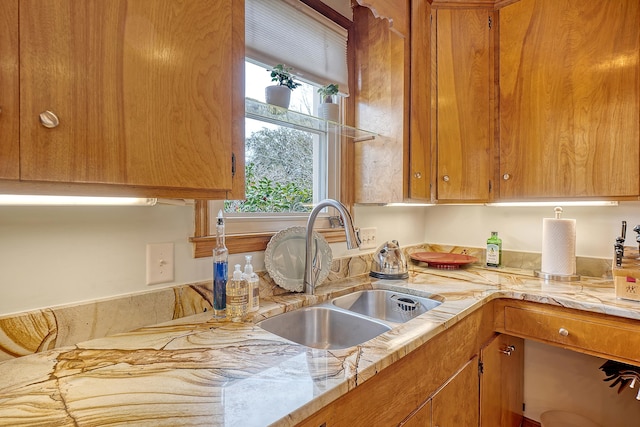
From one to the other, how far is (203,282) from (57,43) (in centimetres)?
76

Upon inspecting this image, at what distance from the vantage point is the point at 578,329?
127 centimetres

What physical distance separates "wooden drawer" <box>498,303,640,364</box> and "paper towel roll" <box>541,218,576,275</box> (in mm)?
358

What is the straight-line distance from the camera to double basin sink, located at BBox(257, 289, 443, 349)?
3.66ft

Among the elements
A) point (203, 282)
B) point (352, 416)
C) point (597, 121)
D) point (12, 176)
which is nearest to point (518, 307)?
point (597, 121)

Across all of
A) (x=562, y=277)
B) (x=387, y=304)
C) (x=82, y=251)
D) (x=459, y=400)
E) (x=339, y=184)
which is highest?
(x=339, y=184)

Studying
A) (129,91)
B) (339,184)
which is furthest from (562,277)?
(129,91)

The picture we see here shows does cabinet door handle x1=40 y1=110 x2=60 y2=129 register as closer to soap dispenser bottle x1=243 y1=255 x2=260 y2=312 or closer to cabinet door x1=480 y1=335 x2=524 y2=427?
soap dispenser bottle x1=243 y1=255 x2=260 y2=312

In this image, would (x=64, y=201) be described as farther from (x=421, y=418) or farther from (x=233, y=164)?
(x=421, y=418)

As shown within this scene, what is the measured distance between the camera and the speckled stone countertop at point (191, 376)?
550 mm

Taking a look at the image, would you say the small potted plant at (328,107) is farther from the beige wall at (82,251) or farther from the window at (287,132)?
the beige wall at (82,251)

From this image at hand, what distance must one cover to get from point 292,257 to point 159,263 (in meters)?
0.52

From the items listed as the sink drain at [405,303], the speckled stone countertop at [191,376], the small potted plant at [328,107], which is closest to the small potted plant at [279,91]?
the small potted plant at [328,107]

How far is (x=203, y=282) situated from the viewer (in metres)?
1.10

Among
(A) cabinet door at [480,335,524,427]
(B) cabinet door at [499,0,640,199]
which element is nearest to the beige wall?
(A) cabinet door at [480,335,524,427]
